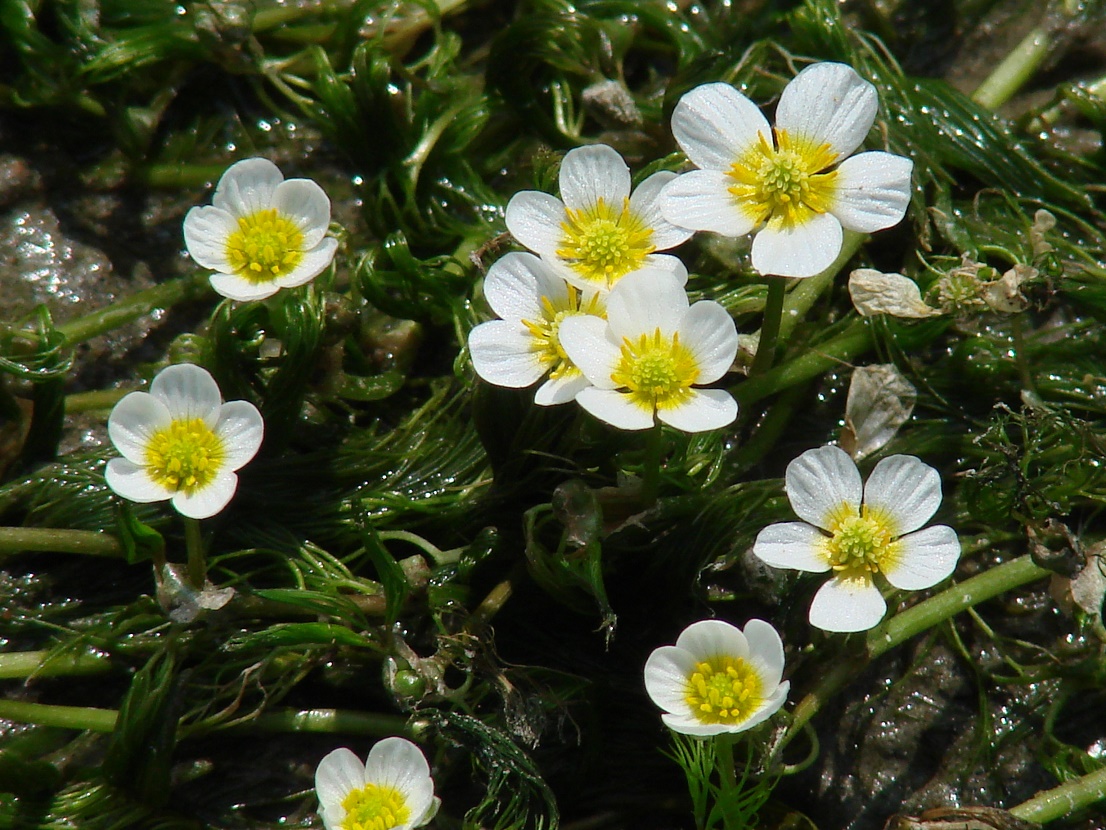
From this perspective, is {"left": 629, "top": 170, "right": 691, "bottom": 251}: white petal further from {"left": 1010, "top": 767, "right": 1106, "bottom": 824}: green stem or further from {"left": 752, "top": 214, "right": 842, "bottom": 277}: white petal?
{"left": 1010, "top": 767, "right": 1106, "bottom": 824}: green stem

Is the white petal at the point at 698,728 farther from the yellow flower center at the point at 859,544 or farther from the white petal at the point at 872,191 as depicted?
the white petal at the point at 872,191

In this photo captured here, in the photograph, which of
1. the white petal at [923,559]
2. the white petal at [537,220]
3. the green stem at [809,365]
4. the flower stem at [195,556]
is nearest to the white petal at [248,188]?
the white petal at [537,220]

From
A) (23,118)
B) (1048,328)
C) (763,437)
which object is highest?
(1048,328)

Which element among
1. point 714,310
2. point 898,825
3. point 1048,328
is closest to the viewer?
point 714,310

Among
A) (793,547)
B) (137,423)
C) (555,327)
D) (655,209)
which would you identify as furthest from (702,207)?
(137,423)

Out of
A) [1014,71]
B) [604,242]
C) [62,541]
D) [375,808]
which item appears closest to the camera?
[375,808]

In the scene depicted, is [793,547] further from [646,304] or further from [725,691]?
[646,304]

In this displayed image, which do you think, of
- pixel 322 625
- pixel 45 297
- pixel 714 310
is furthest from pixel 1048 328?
pixel 45 297

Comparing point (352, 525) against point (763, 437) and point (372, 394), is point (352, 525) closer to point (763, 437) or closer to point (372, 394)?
point (372, 394)
